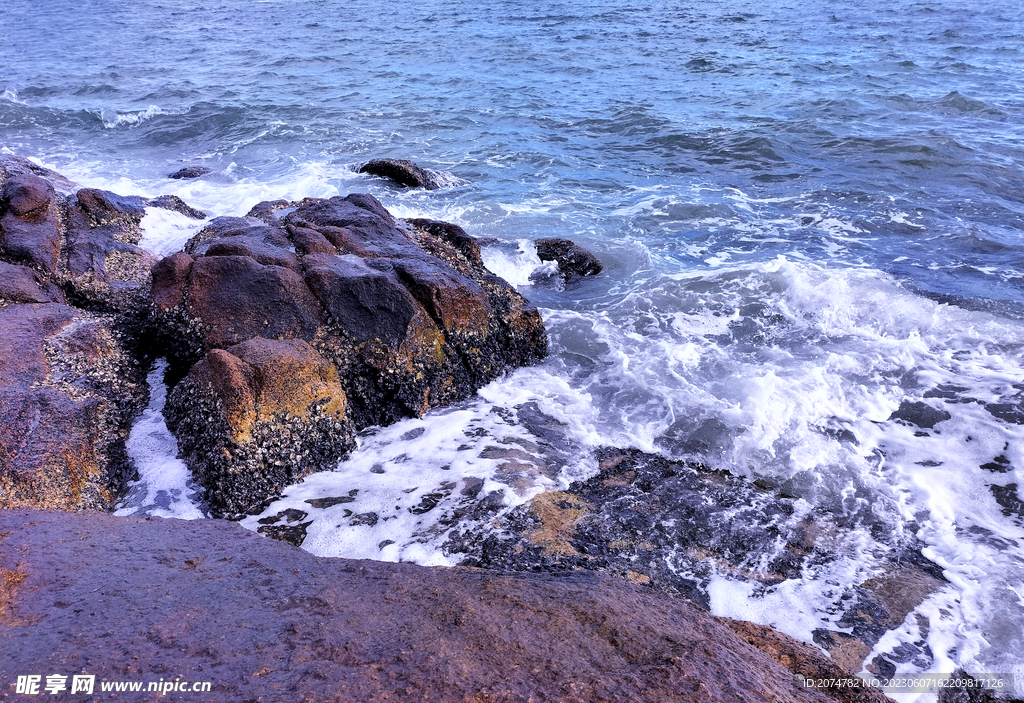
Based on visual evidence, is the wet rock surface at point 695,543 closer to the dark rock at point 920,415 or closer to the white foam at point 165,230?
the dark rock at point 920,415

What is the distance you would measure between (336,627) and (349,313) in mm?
2990

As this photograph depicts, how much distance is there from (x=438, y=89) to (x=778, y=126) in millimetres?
8623

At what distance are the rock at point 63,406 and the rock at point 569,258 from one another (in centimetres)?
516

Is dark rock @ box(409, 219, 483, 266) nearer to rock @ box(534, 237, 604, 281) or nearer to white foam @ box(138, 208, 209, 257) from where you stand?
rock @ box(534, 237, 604, 281)

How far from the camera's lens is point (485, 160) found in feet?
40.8

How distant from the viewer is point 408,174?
10812 mm

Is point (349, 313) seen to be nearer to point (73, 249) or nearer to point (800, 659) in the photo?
point (73, 249)

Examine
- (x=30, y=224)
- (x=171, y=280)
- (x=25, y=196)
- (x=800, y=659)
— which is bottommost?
(x=800, y=659)

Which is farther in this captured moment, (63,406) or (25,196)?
(25,196)

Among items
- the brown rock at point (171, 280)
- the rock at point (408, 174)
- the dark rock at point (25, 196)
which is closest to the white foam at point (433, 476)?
the brown rock at point (171, 280)

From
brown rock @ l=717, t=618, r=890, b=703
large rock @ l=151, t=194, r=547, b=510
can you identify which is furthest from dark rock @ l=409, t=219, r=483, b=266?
brown rock @ l=717, t=618, r=890, b=703

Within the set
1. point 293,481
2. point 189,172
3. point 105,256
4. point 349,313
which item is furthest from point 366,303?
point 189,172

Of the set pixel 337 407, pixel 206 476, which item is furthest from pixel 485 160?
pixel 206 476

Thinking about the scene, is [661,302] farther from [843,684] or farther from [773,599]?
[843,684]
